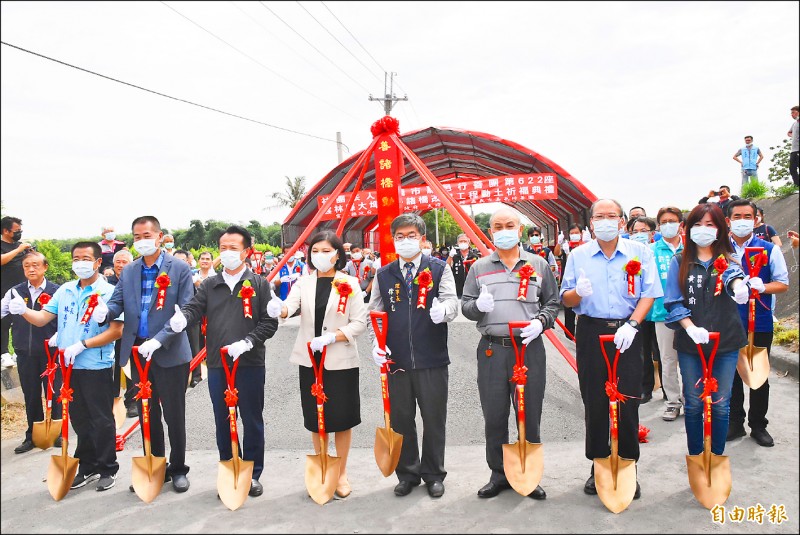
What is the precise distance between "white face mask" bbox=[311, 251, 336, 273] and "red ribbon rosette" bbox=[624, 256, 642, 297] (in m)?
1.76

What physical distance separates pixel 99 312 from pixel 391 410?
2.01 metres

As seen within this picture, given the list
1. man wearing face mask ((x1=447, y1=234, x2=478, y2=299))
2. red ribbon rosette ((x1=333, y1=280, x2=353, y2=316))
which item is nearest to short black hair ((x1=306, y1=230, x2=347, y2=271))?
red ribbon rosette ((x1=333, y1=280, x2=353, y2=316))

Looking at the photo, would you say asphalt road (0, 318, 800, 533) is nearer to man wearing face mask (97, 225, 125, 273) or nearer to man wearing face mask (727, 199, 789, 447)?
man wearing face mask (727, 199, 789, 447)

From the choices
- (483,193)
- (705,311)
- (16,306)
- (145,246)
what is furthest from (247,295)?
(483,193)

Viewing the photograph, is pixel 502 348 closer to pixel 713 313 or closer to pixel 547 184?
pixel 713 313

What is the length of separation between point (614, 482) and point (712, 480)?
0.52 meters

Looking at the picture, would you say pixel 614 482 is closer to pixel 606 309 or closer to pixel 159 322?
pixel 606 309

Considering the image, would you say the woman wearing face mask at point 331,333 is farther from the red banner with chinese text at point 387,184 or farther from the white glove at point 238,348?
the red banner with chinese text at point 387,184

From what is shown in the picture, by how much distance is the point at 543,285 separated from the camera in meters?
3.25

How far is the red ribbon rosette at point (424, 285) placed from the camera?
322 cm

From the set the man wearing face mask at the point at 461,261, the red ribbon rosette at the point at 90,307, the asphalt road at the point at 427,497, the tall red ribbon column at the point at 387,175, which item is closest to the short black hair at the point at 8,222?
the red ribbon rosette at the point at 90,307

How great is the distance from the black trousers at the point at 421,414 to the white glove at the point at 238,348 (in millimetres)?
902

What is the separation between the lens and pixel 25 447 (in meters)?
4.58

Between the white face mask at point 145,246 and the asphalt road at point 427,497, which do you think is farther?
the white face mask at point 145,246
